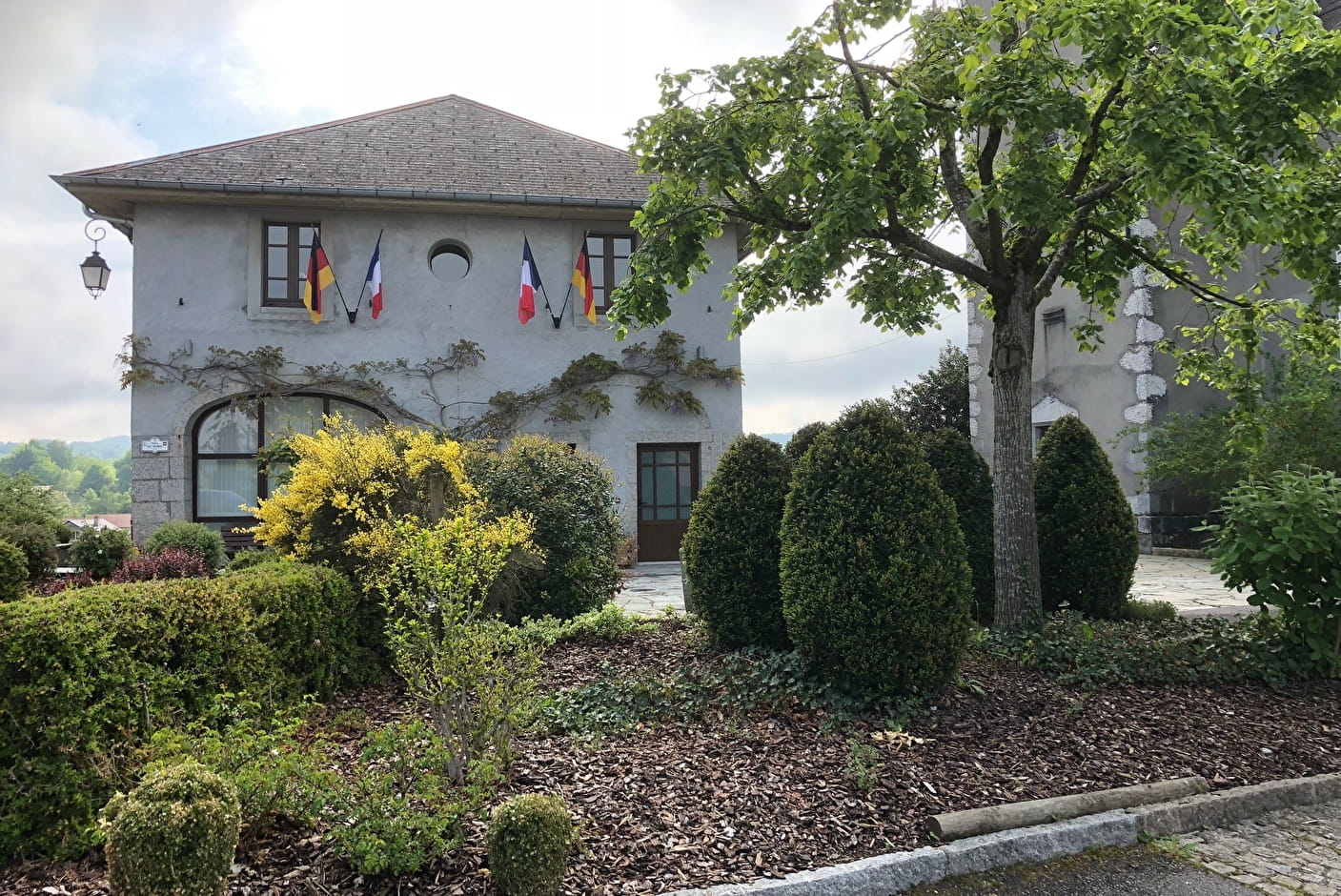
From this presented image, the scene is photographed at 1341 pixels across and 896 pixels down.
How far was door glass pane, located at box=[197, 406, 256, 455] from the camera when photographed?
1311 centimetres

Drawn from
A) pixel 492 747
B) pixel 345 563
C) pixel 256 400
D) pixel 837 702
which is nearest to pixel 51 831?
pixel 492 747

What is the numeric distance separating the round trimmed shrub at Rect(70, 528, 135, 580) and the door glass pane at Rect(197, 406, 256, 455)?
3.45 m

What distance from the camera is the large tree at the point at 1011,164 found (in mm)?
4773

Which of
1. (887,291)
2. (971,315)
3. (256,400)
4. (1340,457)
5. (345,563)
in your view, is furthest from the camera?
(971,315)

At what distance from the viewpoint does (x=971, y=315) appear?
1681cm

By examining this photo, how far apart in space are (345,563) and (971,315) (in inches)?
559

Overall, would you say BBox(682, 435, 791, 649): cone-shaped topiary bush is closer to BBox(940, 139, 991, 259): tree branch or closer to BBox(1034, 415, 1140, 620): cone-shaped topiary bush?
BBox(940, 139, 991, 259): tree branch

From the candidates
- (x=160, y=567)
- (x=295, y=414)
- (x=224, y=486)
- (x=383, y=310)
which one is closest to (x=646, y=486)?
(x=383, y=310)

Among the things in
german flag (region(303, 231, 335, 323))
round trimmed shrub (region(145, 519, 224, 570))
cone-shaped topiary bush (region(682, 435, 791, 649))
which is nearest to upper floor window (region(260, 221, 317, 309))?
german flag (region(303, 231, 335, 323))

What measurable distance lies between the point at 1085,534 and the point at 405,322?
10.8m

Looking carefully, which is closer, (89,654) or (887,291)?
(89,654)

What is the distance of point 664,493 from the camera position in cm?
1439

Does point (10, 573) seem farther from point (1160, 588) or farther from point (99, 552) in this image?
point (1160, 588)

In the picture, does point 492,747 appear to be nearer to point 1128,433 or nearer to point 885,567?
point 885,567
